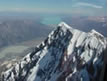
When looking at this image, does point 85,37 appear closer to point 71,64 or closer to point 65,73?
point 65,73

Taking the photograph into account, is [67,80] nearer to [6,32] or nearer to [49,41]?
[49,41]

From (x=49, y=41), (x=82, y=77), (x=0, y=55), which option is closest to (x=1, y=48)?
→ (x=0, y=55)

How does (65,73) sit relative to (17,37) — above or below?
above

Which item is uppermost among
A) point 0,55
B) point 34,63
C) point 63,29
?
point 63,29

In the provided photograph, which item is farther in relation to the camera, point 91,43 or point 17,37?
point 17,37

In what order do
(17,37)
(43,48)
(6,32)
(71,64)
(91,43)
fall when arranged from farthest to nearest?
(6,32) → (17,37) → (43,48) → (91,43) → (71,64)

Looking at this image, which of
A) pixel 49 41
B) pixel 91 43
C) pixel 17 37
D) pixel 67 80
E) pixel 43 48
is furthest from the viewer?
pixel 17 37
